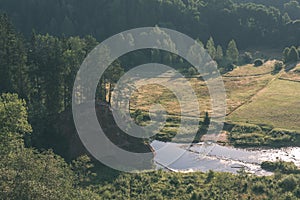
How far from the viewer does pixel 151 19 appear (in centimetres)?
13600

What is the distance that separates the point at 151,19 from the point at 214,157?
8407 centimetres

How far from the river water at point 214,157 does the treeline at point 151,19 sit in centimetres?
7487

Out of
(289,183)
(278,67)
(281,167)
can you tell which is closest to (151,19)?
(278,67)

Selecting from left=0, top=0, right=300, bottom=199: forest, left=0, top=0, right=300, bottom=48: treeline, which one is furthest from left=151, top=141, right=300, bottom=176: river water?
left=0, top=0, right=300, bottom=48: treeline

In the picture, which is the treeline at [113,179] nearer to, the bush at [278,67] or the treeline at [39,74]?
the treeline at [39,74]

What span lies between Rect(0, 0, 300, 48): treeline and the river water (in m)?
74.9

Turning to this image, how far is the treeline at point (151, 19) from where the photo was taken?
438ft

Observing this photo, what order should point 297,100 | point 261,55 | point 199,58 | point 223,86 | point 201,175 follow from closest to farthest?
point 201,175 < point 297,100 < point 223,86 < point 199,58 < point 261,55

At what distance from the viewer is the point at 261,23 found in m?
140

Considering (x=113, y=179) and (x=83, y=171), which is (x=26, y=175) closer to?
(x=83, y=171)

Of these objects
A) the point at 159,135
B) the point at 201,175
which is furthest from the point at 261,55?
the point at 201,175

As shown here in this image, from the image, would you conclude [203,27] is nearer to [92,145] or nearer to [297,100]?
[297,100]

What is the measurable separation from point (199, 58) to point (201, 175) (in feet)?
193

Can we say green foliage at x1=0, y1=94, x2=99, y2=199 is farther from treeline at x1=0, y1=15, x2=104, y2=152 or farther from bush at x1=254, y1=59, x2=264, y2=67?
bush at x1=254, y1=59, x2=264, y2=67
